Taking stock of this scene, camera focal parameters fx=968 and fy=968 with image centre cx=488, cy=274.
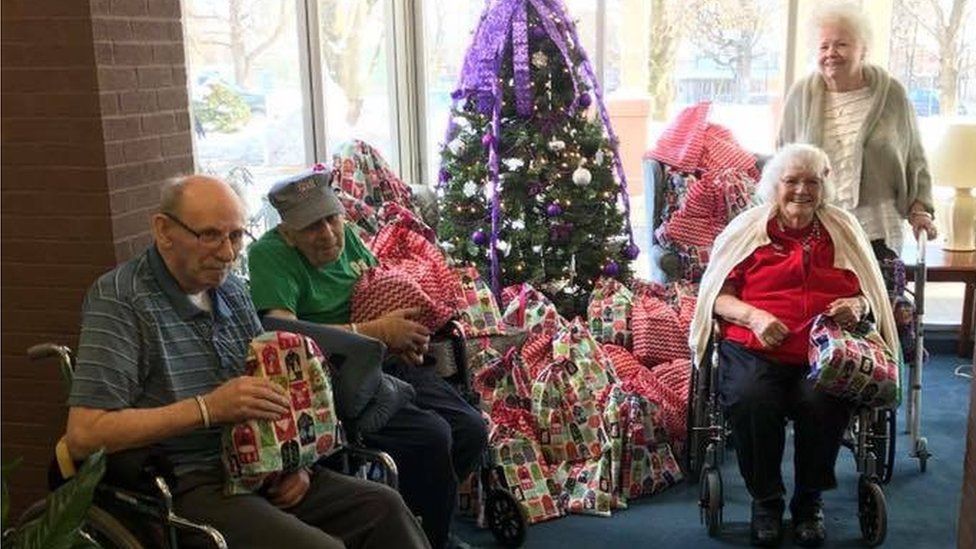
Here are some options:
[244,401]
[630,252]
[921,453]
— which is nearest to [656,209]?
[630,252]

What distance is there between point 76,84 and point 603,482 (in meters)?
2.04

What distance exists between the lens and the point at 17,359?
8.36 ft

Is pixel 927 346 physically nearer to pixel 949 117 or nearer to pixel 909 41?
pixel 949 117

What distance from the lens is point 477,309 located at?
3629 mm

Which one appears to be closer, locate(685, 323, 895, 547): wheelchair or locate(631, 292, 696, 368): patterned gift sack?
locate(685, 323, 895, 547): wheelchair

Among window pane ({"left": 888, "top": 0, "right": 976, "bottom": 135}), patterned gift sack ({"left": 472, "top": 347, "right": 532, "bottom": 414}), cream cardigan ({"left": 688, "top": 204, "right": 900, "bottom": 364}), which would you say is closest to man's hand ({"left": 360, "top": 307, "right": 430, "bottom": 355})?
patterned gift sack ({"left": 472, "top": 347, "right": 532, "bottom": 414})

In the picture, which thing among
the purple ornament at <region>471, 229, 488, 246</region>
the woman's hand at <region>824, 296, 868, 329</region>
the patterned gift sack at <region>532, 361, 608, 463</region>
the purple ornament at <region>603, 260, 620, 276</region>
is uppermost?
the purple ornament at <region>471, 229, 488, 246</region>

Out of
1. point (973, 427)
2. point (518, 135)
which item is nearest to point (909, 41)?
point (518, 135)

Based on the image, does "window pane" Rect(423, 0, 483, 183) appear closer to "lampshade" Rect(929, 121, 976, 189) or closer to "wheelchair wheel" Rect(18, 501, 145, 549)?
"lampshade" Rect(929, 121, 976, 189)

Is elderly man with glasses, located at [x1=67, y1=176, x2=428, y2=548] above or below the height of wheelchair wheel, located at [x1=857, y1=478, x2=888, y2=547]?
above

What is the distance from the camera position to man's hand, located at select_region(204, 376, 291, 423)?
74.8 inches

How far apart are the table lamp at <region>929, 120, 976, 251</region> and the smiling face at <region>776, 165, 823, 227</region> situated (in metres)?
1.37

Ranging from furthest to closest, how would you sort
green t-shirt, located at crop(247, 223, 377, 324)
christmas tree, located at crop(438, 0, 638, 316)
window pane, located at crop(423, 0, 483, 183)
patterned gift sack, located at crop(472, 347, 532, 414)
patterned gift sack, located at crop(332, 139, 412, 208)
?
window pane, located at crop(423, 0, 483, 183)
christmas tree, located at crop(438, 0, 638, 316)
patterned gift sack, located at crop(332, 139, 412, 208)
patterned gift sack, located at crop(472, 347, 532, 414)
green t-shirt, located at crop(247, 223, 377, 324)

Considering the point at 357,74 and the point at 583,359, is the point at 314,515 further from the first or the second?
the point at 357,74
